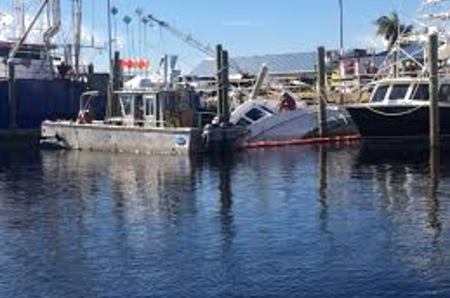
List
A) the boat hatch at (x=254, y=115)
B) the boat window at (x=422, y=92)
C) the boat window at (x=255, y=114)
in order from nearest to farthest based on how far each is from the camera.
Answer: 1. the boat window at (x=422, y=92)
2. the boat hatch at (x=254, y=115)
3. the boat window at (x=255, y=114)

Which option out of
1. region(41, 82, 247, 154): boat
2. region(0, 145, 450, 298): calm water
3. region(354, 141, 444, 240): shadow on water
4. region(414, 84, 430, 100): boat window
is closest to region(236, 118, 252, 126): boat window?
region(41, 82, 247, 154): boat

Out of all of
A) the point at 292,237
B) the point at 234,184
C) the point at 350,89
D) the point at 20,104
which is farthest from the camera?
the point at 20,104

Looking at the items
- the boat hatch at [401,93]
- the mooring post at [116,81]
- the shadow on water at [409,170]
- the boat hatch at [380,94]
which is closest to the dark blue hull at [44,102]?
the mooring post at [116,81]

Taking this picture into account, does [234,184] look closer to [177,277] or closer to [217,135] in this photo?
[217,135]

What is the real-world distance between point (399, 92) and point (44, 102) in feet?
105

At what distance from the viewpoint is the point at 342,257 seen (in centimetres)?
2327

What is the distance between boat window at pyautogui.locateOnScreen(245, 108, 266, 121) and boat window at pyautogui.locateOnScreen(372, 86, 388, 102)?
662 centimetres

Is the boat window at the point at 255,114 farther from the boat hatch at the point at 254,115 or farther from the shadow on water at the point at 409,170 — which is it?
the shadow on water at the point at 409,170

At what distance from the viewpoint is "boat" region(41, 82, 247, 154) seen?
5194 centimetres

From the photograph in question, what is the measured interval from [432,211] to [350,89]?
36294 mm

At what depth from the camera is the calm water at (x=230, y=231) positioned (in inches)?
833

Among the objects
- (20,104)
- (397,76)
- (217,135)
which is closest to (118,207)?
(217,135)

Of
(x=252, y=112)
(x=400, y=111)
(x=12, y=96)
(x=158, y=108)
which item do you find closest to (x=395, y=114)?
(x=400, y=111)

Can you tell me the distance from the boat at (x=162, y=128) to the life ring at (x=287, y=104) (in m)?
5.51
